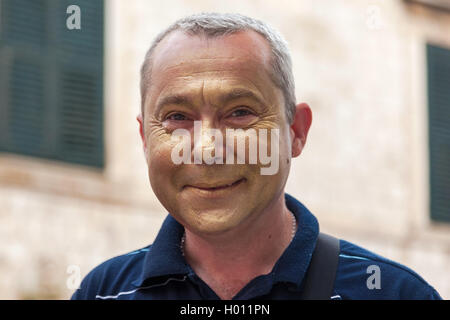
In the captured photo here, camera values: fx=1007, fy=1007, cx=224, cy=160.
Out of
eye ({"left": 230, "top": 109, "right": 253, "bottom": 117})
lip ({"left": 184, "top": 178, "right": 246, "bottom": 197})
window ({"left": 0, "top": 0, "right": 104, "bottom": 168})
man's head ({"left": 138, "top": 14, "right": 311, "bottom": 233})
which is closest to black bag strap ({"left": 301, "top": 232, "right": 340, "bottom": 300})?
man's head ({"left": 138, "top": 14, "right": 311, "bottom": 233})

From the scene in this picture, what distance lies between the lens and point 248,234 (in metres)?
2.75

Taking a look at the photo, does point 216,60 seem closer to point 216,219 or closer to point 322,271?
point 216,219

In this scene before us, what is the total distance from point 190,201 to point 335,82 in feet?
28.5

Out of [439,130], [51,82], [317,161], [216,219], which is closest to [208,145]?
[216,219]

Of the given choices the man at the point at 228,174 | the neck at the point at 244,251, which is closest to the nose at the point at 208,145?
the man at the point at 228,174

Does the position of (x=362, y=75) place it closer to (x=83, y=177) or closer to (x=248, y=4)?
(x=248, y=4)

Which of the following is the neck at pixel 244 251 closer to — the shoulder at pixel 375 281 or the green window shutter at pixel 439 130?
the shoulder at pixel 375 281

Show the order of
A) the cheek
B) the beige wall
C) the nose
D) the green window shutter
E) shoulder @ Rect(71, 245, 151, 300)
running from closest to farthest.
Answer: the nose → the cheek → shoulder @ Rect(71, 245, 151, 300) → the beige wall → the green window shutter

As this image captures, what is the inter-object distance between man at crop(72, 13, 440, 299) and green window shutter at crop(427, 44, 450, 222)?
8.97 m

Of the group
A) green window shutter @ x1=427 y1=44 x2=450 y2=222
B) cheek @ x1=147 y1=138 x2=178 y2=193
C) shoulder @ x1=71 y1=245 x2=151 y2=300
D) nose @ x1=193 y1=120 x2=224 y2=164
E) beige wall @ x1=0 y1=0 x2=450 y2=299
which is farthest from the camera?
green window shutter @ x1=427 y1=44 x2=450 y2=222

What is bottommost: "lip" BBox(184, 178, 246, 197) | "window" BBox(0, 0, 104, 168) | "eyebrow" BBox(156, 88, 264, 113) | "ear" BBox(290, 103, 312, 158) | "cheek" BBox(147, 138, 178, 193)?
"lip" BBox(184, 178, 246, 197)

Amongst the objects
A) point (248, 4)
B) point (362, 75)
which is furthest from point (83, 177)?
point (362, 75)

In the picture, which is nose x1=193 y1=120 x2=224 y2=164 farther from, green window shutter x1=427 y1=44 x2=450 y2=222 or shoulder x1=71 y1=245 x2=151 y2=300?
green window shutter x1=427 y1=44 x2=450 y2=222

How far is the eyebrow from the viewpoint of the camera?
262 centimetres
